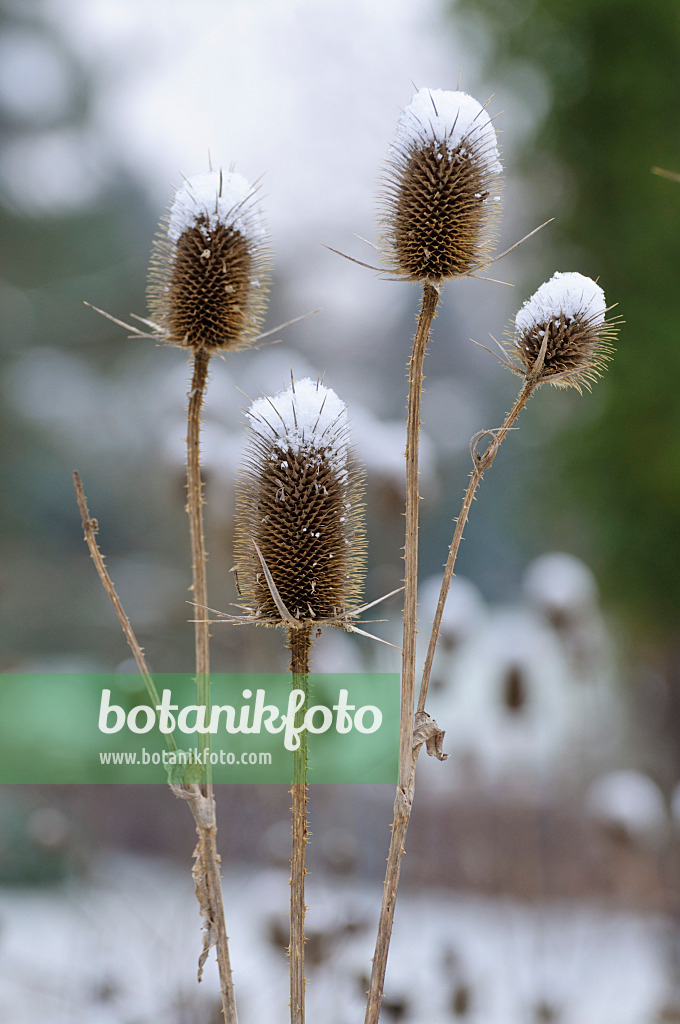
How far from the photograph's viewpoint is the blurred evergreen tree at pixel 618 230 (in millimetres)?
4504

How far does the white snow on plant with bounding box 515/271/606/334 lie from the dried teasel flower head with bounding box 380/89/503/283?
0.09m

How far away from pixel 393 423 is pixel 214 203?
2673mm

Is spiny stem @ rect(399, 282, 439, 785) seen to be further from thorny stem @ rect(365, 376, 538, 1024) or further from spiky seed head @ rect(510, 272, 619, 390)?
spiky seed head @ rect(510, 272, 619, 390)

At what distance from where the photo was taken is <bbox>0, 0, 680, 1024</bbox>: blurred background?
4066mm

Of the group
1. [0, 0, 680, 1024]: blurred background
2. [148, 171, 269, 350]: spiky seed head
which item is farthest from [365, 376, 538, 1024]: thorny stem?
[0, 0, 680, 1024]: blurred background

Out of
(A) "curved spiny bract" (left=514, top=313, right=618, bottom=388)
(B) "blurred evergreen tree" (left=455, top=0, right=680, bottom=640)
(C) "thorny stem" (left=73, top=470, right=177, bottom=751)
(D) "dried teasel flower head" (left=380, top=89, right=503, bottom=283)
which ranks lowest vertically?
(C) "thorny stem" (left=73, top=470, right=177, bottom=751)

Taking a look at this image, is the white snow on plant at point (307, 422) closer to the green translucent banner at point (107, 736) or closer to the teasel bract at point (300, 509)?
the teasel bract at point (300, 509)

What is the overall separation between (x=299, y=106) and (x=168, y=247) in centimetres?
470

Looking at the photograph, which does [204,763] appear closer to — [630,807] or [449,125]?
[449,125]

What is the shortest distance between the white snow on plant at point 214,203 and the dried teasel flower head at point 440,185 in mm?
173

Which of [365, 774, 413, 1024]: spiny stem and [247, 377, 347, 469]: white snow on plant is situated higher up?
[247, 377, 347, 469]: white snow on plant

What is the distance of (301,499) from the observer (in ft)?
3.01

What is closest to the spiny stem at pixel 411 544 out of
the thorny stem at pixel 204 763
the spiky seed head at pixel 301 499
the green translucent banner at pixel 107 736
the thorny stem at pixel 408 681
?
the thorny stem at pixel 408 681

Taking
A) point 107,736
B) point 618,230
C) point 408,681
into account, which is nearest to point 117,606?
point 408,681
